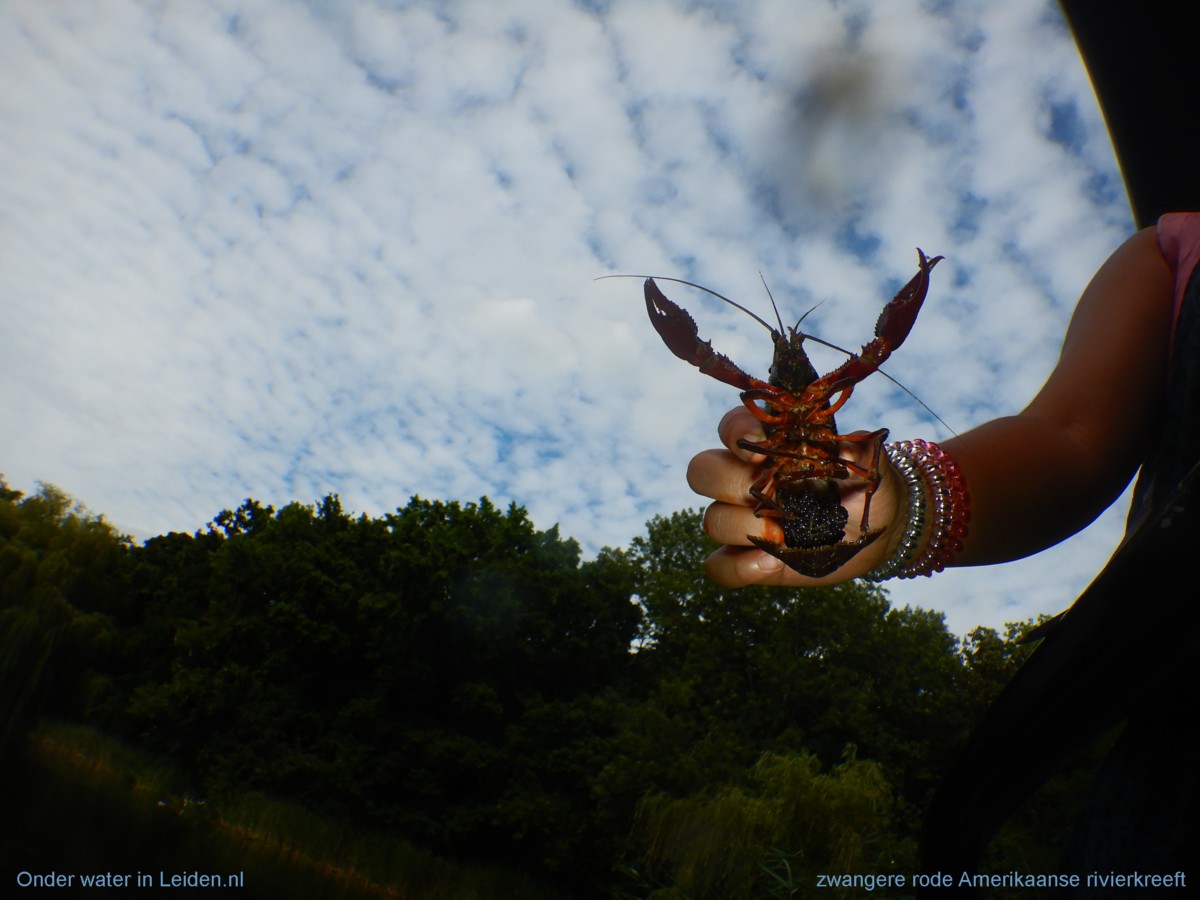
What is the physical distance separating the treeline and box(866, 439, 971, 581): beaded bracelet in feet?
55.7

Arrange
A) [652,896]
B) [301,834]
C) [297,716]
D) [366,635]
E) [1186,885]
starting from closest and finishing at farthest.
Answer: [1186,885] < [652,896] < [301,834] < [297,716] < [366,635]

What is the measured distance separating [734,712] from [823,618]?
471 centimetres

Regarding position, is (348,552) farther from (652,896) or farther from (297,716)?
(652,896)

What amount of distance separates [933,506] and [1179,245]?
2.54 ft

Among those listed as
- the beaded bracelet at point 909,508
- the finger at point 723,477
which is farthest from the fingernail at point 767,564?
the beaded bracelet at point 909,508

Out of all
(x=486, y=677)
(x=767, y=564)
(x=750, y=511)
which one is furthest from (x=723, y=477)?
(x=486, y=677)

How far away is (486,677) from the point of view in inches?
1099

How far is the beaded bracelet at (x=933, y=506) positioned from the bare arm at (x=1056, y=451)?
2cm

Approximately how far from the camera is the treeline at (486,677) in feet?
68.9

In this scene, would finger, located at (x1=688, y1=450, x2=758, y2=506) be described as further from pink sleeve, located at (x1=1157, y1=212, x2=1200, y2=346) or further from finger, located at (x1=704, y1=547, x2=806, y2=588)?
pink sleeve, located at (x1=1157, y1=212, x2=1200, y2=346)

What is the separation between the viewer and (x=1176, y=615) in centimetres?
62

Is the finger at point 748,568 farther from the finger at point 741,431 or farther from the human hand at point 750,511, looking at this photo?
the finger at point 741,431

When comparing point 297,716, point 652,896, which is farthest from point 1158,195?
point 297,716

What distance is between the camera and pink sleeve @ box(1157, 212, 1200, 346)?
4.29ft
